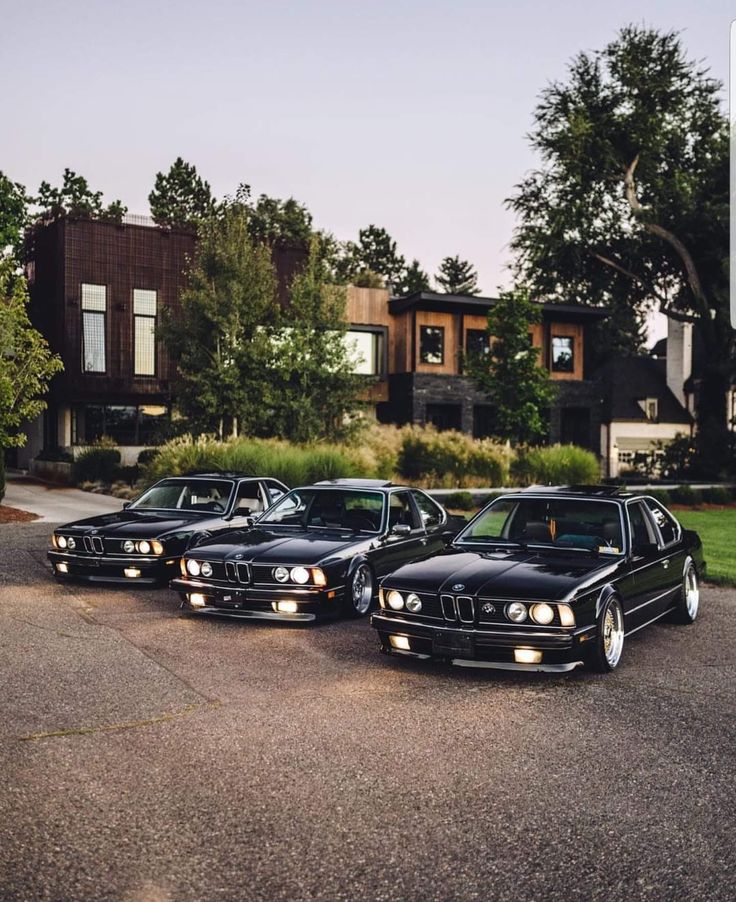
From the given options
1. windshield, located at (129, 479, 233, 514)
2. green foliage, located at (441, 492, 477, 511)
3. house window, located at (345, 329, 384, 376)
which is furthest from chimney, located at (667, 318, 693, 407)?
windshield, located at (129, 479, 233, 514)

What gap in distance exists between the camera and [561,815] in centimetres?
455

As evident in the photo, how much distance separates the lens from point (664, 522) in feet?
30.7

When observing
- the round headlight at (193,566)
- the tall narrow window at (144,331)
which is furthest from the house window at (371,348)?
the round headlight at (193,566)

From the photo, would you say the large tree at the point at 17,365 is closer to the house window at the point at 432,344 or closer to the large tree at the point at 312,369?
the large tree at the point at 312,369

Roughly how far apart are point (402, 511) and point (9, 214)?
122 ft

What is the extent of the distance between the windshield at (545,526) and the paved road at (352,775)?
111 cm

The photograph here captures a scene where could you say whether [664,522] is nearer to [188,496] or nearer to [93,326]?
[188,496]

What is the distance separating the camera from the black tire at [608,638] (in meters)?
7.11

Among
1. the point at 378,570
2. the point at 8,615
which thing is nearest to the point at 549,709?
the point at 378,570

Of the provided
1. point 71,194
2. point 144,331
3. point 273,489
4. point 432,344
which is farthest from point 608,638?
point 71,194

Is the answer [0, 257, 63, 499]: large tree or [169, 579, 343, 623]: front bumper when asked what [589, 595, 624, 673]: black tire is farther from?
[0, 257, 63, 499]: large tree

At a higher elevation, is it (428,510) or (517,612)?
(428,510)

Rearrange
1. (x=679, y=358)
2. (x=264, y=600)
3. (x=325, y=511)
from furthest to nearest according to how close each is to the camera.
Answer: (x=679, y=358) → (x=325, y=511) → (x=264, y=600)

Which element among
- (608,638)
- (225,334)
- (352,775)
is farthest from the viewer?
(225,334)
